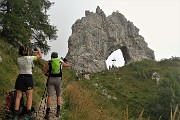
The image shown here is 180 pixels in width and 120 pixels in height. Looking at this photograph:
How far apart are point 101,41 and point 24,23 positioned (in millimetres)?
45544

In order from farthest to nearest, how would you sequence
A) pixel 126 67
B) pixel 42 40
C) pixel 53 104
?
pixel 126 67, pixel 42 40, pixel 53 104

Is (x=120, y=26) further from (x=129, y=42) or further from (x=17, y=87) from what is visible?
(x=17, y=87)

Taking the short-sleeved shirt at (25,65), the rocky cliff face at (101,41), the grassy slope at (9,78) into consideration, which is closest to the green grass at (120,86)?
the grassy slope at (9,78)

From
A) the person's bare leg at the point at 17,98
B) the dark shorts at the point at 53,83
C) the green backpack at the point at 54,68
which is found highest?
the green backpack at the point at 54,68

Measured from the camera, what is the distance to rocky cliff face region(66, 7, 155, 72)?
2549 inches

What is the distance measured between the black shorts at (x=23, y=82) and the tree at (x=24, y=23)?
16.3 meters

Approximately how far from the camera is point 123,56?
247ft

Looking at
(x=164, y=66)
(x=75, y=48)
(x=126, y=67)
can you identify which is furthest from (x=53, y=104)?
(x=75, y=48)

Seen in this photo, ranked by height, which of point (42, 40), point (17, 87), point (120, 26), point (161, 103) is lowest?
point (161, 103)

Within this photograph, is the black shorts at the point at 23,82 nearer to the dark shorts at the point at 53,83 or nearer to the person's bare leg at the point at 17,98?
the person's bare leg at the point at 17,98

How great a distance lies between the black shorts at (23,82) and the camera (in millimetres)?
8281

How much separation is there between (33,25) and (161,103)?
53.0 feet

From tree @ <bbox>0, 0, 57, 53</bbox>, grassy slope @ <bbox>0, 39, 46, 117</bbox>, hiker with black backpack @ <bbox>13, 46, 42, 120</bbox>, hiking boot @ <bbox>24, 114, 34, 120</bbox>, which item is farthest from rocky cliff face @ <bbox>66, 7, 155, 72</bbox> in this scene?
hiker with black backpack @ <bbox>13, 46, 42, 120</bbox>

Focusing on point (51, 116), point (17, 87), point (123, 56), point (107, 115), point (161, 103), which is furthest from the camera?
point (123, 56)
